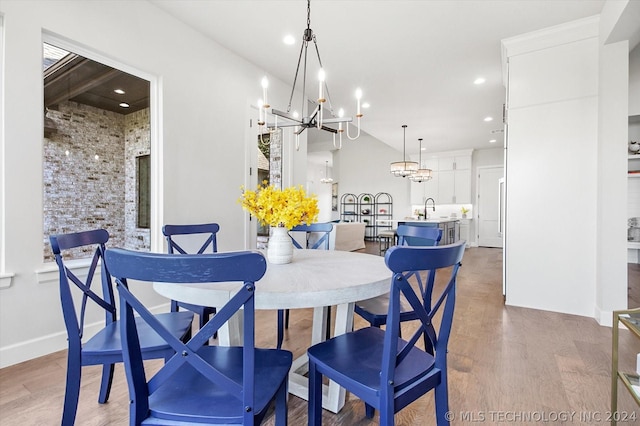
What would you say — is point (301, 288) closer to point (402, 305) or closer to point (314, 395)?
point (314, 395)

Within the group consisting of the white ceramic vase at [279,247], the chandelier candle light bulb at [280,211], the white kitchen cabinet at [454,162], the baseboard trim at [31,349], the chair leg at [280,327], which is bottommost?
the baseboard trim at [31,349]

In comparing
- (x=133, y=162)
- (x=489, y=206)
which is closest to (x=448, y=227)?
(x=489, y=206)

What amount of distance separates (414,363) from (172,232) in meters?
1.75

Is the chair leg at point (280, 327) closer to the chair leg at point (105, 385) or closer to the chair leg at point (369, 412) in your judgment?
the chair leg at point (369, 412)

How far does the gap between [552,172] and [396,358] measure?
10.0 feet

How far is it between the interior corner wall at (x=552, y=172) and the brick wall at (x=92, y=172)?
3695 millimetres

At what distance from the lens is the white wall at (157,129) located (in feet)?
6.72

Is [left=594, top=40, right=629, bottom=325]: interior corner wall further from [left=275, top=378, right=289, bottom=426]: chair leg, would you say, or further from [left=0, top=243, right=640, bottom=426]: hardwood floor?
[left=275, top=378, right=289, bottom=426]: chair leg

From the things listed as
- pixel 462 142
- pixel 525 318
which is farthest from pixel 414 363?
pixel 462 142

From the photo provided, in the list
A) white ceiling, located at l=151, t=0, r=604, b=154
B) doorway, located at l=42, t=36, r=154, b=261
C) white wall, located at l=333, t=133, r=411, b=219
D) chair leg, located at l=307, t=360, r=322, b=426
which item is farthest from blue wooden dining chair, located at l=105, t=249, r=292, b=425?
white wall, located at l=333, t=133, r=411, b=219

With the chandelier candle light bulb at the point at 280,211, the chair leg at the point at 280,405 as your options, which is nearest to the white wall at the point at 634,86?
the chandelier candle light bulb at the point at 280,211

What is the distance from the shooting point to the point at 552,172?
310 cm

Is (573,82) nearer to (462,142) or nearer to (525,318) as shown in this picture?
(525,318)

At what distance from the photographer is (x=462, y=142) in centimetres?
812
